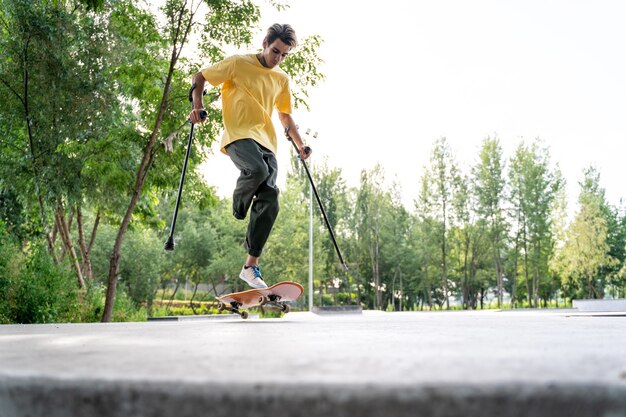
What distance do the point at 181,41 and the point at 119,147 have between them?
266 cm

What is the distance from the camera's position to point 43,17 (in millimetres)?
14227

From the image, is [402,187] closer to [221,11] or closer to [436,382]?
[221,11]

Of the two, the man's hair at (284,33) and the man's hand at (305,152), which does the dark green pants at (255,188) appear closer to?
the man's hand at (305,152)

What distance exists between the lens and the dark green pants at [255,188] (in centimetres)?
515

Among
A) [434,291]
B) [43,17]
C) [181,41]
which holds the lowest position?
[434,291]

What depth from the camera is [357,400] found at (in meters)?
0.92

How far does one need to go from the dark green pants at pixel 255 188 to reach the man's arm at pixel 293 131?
0.58 meters

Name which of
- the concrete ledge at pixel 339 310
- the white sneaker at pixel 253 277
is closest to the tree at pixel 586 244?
the concrete ledge at pixel 339 310

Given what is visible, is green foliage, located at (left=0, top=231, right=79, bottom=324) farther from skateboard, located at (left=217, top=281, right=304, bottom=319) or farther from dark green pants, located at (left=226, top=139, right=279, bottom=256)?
dark green pants, located at (left=226, top=139, right=279, bottom=256)

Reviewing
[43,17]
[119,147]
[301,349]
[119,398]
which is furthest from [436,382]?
[43,17]

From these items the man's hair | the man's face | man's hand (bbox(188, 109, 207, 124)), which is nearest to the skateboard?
man's hand (bbox(188, 109, 207, 124))

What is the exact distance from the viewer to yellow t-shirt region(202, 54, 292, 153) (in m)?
5.30

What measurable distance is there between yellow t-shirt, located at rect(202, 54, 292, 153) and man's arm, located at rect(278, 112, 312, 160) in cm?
52

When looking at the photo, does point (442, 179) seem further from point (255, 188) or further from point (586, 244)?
point (255, 188)
